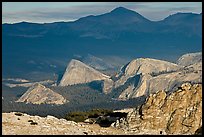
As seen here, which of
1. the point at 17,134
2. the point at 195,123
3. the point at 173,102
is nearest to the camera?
the point at 17,134

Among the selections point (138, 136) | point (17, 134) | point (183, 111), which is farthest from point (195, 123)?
point (17, 134)

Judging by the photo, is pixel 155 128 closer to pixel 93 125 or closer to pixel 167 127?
pixel 167 127

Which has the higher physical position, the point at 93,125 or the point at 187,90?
the point at 187,90

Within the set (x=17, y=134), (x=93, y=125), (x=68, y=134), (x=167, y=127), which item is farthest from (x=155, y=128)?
(x=17, y=134)

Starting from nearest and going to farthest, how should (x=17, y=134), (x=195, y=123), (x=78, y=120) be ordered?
(x=17, y=134) < (x=195, y=123) < (x=78, y=120)

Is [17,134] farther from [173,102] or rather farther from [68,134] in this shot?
[173,102]

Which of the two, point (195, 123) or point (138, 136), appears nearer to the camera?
point (138, 136)
